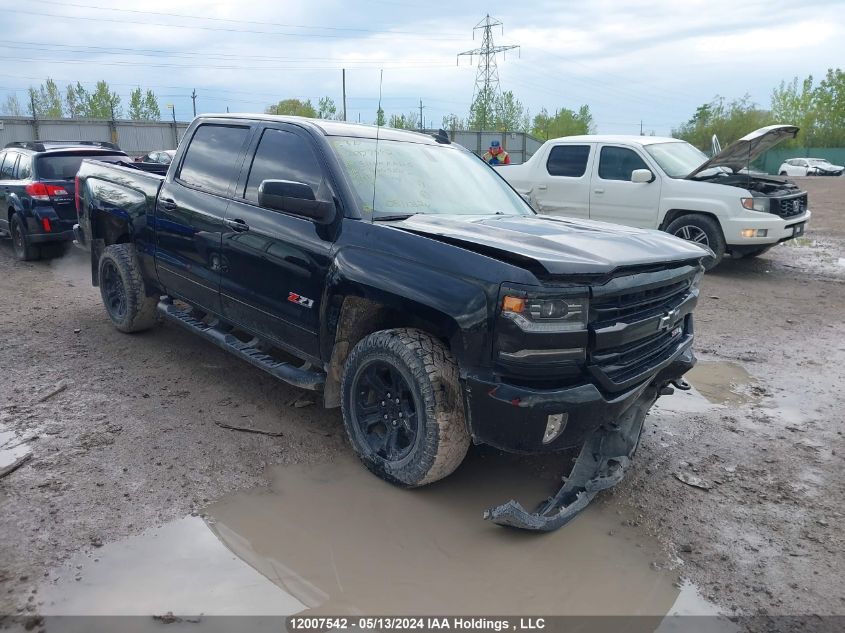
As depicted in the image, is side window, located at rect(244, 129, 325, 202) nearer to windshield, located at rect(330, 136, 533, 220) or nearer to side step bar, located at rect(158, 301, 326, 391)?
windshield, located at rect(330, 136, 533, 220)

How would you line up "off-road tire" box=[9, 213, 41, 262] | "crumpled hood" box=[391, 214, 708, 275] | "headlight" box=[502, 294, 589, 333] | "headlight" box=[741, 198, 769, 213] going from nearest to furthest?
"headlight" box=[502, 294, 589, 333] < "crumpled hood" box=[391, 214, 708, 275] < "headlight" box=[741, 198, 769, 213] < "off-road tire" box=[9, 213, 41, 262]

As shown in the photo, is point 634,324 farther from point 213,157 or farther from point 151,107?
point 151,107

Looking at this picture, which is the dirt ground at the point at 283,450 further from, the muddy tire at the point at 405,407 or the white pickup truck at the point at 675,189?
the white pickup truck at the point at 675,189

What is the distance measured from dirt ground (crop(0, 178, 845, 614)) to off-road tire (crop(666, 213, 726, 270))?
7.71 ft

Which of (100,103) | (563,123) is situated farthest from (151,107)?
(563,123)

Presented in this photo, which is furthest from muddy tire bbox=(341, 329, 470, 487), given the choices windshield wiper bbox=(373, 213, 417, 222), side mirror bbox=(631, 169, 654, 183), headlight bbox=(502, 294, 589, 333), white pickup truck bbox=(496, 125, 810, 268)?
side mirror bbox=(631, 169, 654, 183)

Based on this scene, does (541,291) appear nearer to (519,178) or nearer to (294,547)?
(294,547)

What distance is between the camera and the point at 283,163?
4207 mm

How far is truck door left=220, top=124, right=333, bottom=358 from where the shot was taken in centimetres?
381

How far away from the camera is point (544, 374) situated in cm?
297

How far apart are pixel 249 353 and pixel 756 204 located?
7442 millimetres

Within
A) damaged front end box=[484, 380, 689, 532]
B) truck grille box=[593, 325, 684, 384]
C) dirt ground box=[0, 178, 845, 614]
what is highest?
truck grille box=[593, 325, 684, 384]

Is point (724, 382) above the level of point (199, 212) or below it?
below

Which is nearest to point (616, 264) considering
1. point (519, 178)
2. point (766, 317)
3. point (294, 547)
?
point (294, 547)
